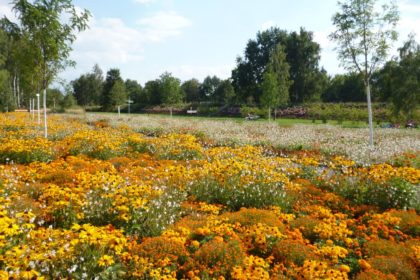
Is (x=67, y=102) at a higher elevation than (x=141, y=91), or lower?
lower

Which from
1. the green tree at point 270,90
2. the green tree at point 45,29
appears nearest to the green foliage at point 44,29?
the green tree at point 45,29

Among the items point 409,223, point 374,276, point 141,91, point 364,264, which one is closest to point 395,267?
point 364,264

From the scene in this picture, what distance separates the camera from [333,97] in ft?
233

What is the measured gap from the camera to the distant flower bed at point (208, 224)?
3930 mm

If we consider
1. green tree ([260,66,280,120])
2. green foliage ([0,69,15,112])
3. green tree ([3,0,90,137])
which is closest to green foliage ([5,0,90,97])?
green tree ([3,0,90,137])

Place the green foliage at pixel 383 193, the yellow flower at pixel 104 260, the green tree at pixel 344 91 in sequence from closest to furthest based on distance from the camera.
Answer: the yellow flower at pixel 104 260, the green foliage at pixel 383 193, the green tree at pixel 344 91

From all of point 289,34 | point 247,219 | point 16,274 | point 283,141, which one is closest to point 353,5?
point 283,141

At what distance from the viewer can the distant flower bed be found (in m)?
3.93

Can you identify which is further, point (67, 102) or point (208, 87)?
point (208, 87)

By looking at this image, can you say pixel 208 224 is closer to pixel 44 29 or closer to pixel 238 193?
pixel 238 193

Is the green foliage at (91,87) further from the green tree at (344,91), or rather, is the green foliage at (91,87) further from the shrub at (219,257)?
the shrub at (219,257)

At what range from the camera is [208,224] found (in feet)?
18.0

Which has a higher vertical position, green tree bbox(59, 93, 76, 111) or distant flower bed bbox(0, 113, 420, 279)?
green tree bbox(59, 93, 76, 111)

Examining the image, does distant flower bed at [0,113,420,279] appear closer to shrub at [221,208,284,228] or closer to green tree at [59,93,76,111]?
shrub at [221,208,284,228]
